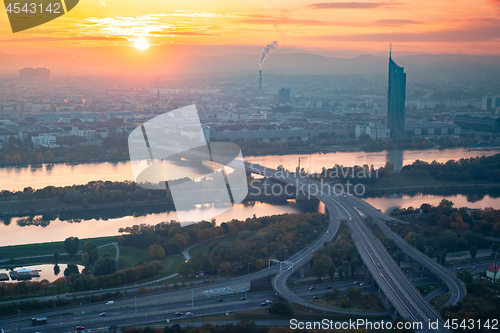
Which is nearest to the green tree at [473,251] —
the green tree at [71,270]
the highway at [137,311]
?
the highway at [137,311]

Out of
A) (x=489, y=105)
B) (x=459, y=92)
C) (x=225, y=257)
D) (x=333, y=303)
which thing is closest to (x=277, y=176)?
(x=225, y=257)

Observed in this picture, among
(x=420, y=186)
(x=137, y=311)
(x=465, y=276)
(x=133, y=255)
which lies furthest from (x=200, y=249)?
(x=420, y=186)

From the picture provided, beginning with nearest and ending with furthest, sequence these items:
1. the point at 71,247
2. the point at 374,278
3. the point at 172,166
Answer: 1. the point at 374,278
2. the point at 71,247
3. the point at 172,166

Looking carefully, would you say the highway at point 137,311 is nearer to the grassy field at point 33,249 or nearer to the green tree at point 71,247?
the green tree at point 71,247

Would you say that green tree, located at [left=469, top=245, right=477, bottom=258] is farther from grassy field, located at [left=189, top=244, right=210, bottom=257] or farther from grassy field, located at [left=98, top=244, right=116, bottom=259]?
grassy field, located at [left=98, top=244, right=116, bottom=259]
